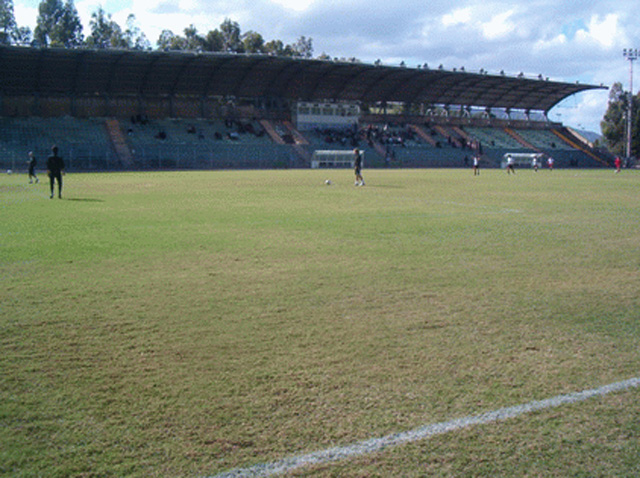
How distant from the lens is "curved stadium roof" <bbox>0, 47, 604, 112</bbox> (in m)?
58.4

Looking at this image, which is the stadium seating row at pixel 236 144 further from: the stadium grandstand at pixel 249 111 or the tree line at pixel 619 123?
the tree line at pixel 619 123

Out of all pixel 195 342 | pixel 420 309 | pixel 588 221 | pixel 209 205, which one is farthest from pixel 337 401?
pixel 209 205

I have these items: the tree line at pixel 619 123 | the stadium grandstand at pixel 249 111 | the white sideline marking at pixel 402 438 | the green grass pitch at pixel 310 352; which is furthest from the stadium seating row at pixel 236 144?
the white sideline marking at pixel 402 438

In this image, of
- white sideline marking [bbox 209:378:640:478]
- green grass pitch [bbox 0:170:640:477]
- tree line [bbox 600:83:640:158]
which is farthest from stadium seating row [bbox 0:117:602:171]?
white sideline marking [bbox 209:378:640:478]

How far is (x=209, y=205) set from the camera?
19953 mm

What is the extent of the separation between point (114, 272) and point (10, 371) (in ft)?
13.5

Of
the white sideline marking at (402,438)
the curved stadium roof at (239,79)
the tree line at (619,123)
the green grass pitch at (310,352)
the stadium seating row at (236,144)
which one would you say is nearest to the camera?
the white sideline marking at (402,438)

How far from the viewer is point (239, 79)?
6838cm

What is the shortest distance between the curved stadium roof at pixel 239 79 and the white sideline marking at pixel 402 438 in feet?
193

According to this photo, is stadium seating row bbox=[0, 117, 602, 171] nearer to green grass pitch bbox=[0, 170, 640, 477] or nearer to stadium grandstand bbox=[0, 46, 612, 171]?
stadium grandstand bbox=[0, 46, 612, 171]

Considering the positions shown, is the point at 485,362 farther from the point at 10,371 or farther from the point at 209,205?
the point at 209,205

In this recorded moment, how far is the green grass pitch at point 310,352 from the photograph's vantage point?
146 inches

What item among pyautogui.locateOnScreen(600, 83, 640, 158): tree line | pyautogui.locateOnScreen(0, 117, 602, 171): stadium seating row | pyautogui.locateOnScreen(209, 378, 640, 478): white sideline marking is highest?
pyautogui.locateOnScreen(600, 83, 640, 158): tree line

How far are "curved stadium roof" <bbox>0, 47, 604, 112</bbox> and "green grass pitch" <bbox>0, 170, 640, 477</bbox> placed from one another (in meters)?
52.2
